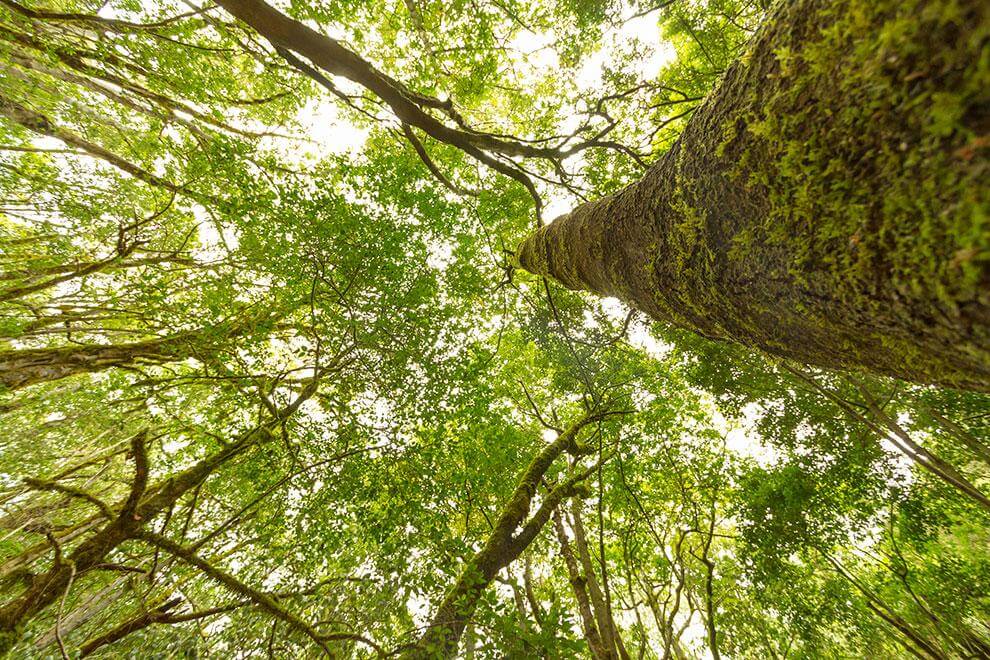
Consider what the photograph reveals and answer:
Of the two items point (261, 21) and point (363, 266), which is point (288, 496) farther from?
point (261, 21)

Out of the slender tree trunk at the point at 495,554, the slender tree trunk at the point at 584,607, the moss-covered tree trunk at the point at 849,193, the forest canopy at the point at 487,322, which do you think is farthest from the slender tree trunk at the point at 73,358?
the slender tree trunk at the point at 584,607

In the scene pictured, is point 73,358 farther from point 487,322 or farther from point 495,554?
point 495,554

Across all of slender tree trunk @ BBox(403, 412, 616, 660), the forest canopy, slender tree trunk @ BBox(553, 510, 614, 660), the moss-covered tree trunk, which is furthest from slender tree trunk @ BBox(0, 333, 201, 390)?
slender tree trunk @ BBox(553, 510, 614, 660)

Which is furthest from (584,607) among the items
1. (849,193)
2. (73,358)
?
(73,358)

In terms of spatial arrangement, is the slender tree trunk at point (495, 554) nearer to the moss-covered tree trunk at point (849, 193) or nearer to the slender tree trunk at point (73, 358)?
the moss-covered tree trunk at point (849, 193)

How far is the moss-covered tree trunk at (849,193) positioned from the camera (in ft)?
2.31

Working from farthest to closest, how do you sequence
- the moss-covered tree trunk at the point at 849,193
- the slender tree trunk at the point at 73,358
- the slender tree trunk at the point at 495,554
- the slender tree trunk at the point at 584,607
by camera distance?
the slender tree trunk at the point at 73,358 → the slender tree trunk at the point at 584,607 → the slender tree trunk at the point at 495,554 → the moss-covered tree trunk at the point at 849,193

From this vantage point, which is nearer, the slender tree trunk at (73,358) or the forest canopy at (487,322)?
the forest canopy at (487,322)

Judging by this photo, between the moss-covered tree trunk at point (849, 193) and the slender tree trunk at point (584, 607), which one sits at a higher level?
the moss-covered tree trunk at point (849, 193)

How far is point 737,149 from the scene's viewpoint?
140 cm

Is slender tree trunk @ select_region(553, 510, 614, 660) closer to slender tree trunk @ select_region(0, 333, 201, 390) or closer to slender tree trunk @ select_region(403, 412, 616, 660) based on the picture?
slender tree trunk @ select_region(403, 412, 616, 660)

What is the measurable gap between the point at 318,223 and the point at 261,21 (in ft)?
7.43

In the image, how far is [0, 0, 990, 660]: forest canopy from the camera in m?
1.04

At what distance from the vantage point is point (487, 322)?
6.91 meters
